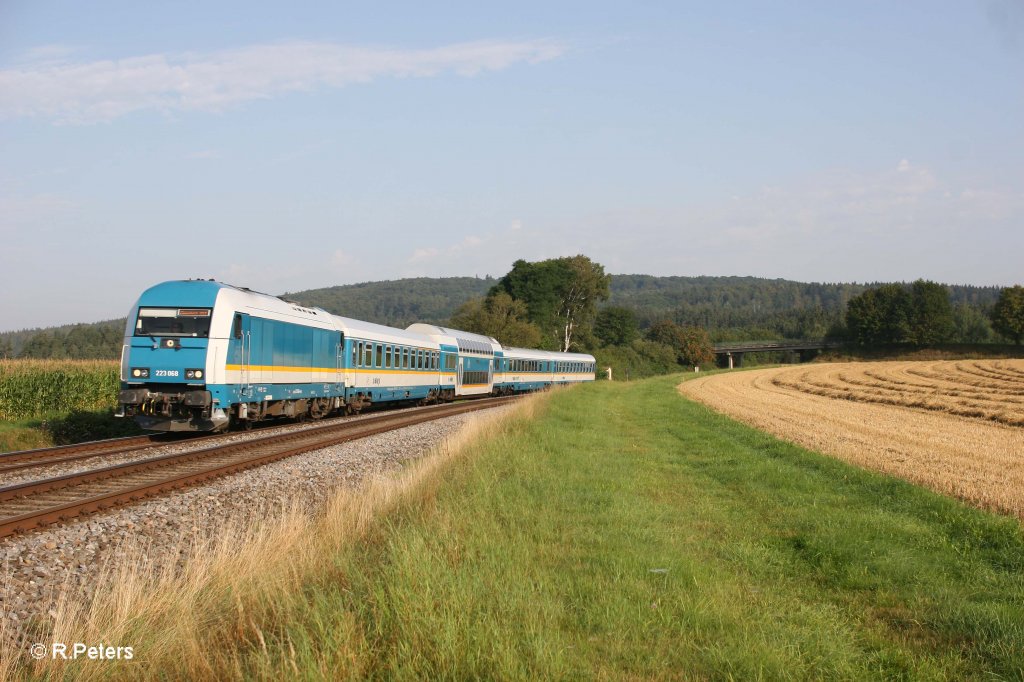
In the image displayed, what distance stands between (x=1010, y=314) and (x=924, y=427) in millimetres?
97461

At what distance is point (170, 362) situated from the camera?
18016 millimetres

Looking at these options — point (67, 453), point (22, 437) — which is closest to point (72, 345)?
point (22, 437)

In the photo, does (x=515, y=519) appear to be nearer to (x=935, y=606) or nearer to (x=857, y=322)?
(x=935, y=606)

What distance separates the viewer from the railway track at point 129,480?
9.96 meters

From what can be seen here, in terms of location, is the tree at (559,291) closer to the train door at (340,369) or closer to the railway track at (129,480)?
the train door at (340,369)

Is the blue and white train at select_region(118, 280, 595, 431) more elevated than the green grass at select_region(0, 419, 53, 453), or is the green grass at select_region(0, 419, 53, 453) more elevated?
the blue and white train at select_region(118, 280, 595, 431)

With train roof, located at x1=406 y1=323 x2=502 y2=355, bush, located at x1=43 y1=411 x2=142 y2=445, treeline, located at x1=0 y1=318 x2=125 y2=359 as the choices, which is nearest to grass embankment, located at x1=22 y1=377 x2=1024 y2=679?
bush, located at x1=43 y1=411 x2=142 y2=445

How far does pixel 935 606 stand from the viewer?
21.8 ft

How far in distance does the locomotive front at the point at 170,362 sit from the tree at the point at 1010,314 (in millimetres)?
111984

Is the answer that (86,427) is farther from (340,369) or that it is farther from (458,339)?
(458,339)

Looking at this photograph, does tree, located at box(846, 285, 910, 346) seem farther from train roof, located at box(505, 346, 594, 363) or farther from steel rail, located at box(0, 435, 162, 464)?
steel rail, located at box(0, 435, 162, 464)

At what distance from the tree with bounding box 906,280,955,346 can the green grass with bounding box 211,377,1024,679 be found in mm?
113716

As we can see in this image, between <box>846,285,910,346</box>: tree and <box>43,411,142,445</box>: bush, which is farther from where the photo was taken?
<box>846,285,910,346</box>: tree

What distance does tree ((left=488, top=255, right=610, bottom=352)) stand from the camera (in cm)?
9875
